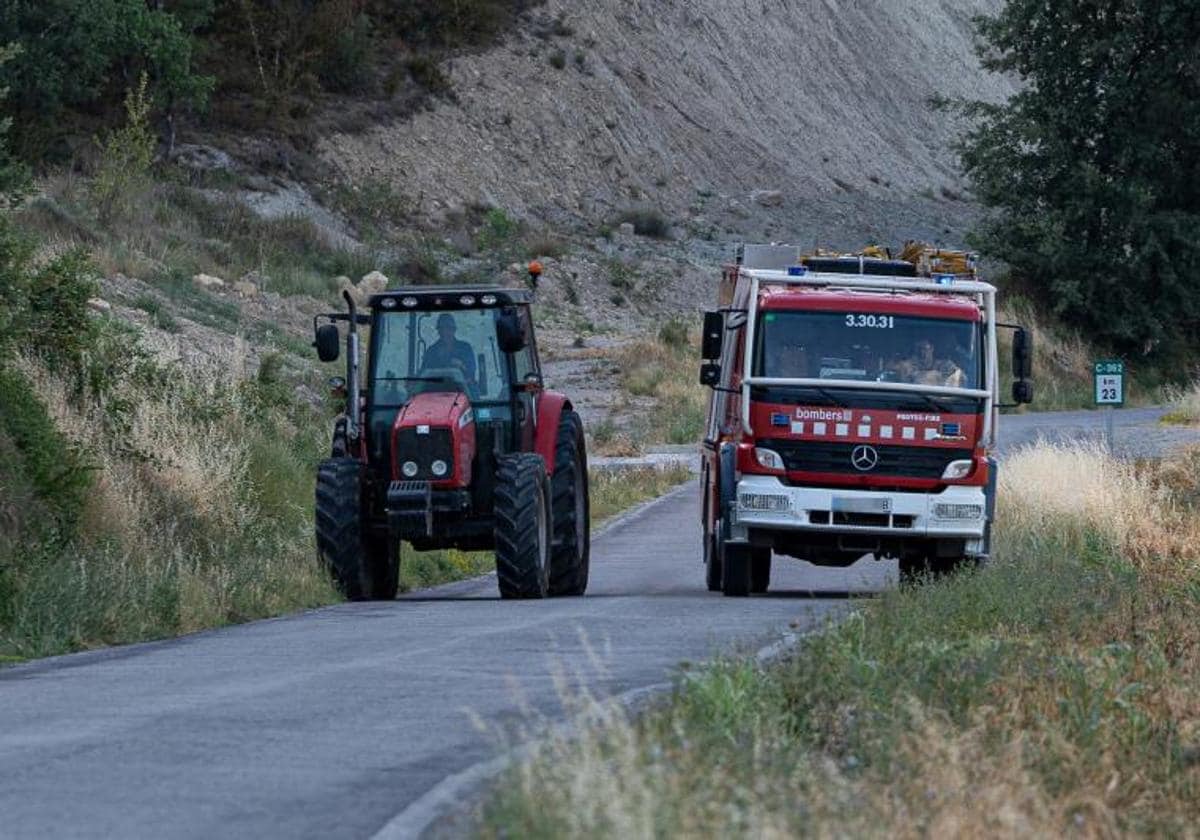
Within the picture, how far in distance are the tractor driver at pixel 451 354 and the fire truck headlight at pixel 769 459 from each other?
104 inches

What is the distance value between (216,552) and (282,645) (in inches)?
220

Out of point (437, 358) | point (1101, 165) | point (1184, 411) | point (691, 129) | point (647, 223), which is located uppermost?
point (691, 129)

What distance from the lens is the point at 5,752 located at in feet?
34.3

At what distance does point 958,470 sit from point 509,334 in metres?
4.03

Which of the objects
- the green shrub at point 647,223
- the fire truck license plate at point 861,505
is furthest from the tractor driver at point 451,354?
the green shrub at point 647,223

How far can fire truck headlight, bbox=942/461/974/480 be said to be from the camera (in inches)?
784

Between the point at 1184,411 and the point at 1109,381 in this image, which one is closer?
the point at 1109,381

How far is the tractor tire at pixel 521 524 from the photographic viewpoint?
19281mm

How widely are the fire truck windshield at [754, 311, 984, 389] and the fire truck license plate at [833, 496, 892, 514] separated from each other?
111 cm

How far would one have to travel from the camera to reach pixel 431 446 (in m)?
19.5

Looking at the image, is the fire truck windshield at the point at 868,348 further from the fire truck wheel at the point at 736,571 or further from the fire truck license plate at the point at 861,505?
the fire truck wheel at the point at 736,571

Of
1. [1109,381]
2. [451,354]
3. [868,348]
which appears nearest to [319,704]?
[451,354]

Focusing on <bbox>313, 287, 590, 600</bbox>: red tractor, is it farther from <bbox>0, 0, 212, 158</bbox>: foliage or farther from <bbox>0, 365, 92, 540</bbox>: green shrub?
<bbox>0, 0, 212, 158</bbox>: foliage

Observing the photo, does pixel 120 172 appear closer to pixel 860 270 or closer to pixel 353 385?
pixel 860 270
